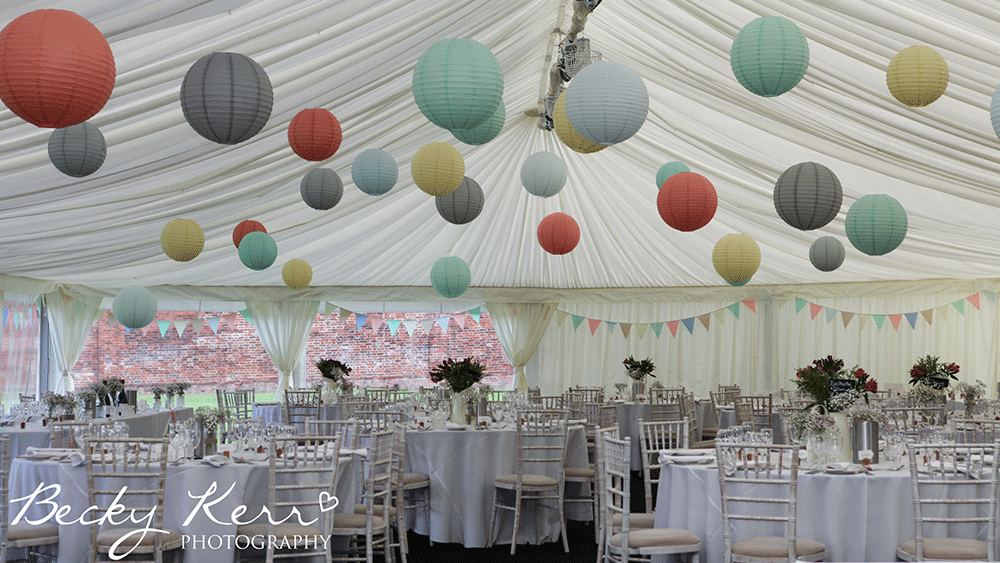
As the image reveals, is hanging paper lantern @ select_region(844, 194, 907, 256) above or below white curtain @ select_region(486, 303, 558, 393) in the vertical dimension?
above

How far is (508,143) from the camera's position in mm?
9734

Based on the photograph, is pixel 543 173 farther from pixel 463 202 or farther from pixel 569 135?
pixel 569 135

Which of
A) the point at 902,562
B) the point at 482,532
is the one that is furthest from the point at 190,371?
the point at 902,562

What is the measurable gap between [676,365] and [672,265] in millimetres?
2255

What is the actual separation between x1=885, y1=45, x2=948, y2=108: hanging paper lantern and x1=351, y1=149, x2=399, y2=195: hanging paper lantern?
3066 mm

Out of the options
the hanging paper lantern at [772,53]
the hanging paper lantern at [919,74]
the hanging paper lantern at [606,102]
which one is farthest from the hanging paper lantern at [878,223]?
the hanging paper lantern at [606,102]

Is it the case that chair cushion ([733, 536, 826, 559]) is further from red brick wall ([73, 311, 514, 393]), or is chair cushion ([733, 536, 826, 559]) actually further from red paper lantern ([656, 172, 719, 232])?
red brick wall ([73, 311, 514, 393])

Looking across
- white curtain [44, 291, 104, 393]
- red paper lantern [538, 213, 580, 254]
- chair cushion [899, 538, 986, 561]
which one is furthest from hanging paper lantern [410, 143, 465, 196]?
white curtain [44, 291, 104, 393]

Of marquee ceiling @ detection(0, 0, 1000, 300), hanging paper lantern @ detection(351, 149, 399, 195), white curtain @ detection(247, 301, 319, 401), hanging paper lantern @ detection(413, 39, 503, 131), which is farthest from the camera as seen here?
white curtain @ detection(247, 301, 319, 401)

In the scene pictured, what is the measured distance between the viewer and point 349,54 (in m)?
5.61

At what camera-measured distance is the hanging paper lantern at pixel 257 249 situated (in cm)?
682

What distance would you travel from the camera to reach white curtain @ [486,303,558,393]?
47.2 ft

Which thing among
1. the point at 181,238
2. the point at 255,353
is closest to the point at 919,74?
the point at 181,238

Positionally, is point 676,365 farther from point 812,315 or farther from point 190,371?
point 190,371
